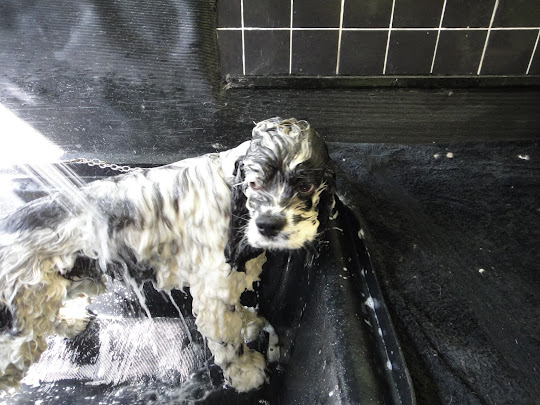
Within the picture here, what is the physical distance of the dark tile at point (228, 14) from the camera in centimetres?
217

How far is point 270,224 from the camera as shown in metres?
1.43

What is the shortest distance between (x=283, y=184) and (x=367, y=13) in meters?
1.24

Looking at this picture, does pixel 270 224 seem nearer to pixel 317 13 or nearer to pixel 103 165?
pixel 317 13

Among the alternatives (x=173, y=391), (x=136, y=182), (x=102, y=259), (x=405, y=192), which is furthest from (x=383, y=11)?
(x=173, y=391)

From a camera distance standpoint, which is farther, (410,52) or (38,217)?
(410,52)

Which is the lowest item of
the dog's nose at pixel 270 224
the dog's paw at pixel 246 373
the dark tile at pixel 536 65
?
the dog's paw at pixel 246 373

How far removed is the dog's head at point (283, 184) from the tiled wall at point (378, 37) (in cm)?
88

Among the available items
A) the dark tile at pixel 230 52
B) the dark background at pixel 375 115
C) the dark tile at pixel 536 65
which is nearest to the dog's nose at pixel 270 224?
the dark background at pixel 375 115

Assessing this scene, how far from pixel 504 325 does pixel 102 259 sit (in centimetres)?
183

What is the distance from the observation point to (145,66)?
242 centimetres

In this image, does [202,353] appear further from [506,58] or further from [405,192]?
[506,58]

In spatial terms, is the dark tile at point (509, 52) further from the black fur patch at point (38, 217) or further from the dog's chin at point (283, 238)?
the black fur patch at point (38, 217)

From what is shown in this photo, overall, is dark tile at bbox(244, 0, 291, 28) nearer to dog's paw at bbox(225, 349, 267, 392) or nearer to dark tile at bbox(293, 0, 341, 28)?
dark tile at bbox(293, 0, 341, 28)

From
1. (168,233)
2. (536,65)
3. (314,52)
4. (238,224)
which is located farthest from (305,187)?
(536,65)
